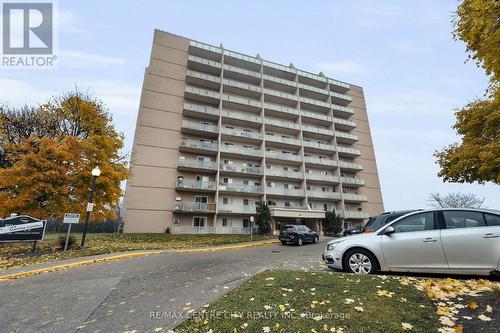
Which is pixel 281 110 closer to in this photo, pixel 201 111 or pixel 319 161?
pixel 319 161

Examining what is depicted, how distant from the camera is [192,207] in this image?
90.4 ft

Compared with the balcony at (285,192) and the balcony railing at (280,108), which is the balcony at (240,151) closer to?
the balcony at (285,192)

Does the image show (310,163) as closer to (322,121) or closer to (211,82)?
(322,121)

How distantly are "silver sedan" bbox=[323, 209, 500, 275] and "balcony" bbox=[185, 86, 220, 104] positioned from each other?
29849mm

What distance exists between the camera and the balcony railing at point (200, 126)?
30.2 metres

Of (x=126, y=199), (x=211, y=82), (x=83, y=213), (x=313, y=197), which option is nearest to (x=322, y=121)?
(x=313, y=197)

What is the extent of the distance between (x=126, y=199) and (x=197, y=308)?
25.2 meters

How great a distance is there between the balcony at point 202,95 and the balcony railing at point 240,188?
467 inches

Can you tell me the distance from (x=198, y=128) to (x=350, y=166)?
77.6 feet

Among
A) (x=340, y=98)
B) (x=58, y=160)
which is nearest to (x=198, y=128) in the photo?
(x=58, y=160)

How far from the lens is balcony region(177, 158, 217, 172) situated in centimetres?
2861

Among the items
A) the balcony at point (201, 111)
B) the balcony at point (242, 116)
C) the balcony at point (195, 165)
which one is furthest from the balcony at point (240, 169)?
the balcony at point (201, 111)

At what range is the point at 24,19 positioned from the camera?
572 inches

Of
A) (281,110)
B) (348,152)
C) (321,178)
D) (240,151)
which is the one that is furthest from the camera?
(348,152)
